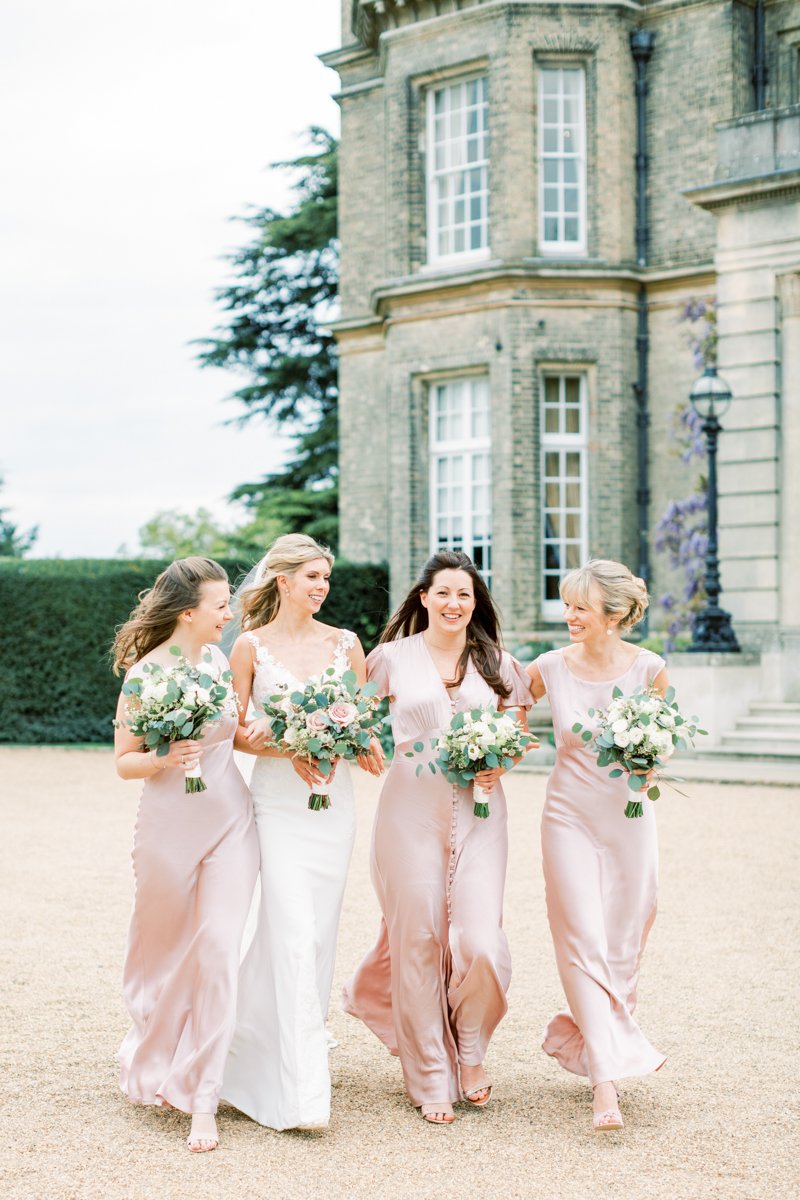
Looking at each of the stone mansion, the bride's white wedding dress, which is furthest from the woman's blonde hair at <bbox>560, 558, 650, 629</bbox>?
the stone mansion

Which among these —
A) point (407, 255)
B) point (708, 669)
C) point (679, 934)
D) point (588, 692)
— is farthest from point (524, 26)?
point (588, 692)

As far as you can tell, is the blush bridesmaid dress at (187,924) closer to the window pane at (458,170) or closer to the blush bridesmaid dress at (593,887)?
the blush bridesmaid dress at (593,887)

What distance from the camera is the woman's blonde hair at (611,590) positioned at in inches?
192

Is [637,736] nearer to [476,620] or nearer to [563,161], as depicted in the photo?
[476,620]

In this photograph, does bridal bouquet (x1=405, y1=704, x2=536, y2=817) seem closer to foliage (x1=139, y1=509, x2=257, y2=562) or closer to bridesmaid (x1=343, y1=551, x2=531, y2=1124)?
bridesmaid (x1=343, y1=551, x2=531, y2=1124)

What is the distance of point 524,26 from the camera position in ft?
58.0

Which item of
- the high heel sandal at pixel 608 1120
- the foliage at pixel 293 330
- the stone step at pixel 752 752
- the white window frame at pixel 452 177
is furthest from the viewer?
the foliage at pixel 293 330

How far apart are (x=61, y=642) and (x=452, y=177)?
8.14 meters

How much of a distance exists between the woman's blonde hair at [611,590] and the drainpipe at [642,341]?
13.3 meters

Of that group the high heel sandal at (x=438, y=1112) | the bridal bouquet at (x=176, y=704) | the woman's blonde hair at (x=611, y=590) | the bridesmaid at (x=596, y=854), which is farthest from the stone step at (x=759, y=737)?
the bridal bouquet at (x=176, y=704)

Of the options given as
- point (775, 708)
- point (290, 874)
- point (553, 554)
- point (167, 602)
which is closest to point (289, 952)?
point (290, 874)

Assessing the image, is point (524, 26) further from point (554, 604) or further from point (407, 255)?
point (554, 604)

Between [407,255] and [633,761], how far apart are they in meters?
15.2

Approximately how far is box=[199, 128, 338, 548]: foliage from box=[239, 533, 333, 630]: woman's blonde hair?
75.1 feet
